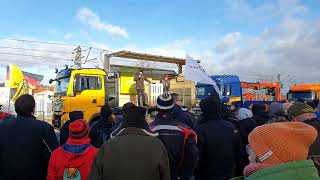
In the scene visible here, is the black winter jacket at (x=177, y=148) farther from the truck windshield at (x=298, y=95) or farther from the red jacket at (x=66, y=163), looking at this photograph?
the truck windshield at (x=298, y=95)

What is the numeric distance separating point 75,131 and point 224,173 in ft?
6.53

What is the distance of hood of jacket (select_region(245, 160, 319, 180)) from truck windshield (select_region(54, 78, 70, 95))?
43.3 ft

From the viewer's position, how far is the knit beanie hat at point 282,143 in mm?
1755

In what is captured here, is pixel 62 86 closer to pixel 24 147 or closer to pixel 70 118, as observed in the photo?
pixel 70 118

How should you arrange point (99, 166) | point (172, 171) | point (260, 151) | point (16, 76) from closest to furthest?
1. point (260, 151)
2. point (99, 166)
3. point (172, 171)
4. point (16, 76)

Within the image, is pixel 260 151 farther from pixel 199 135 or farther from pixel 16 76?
pixel 16 76

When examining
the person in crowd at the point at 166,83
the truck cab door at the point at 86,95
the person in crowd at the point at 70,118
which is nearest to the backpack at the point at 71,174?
the person in crowd at the point at 70,118

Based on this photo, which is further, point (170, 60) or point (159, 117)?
point (170, 60)

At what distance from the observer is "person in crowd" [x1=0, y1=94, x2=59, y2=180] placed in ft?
13.6

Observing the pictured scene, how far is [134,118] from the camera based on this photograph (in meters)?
3.37

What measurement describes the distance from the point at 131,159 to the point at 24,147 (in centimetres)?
169

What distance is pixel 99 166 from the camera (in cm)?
307

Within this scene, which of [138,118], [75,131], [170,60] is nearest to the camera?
[138,118]

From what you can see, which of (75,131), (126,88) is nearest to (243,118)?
(75,131)
